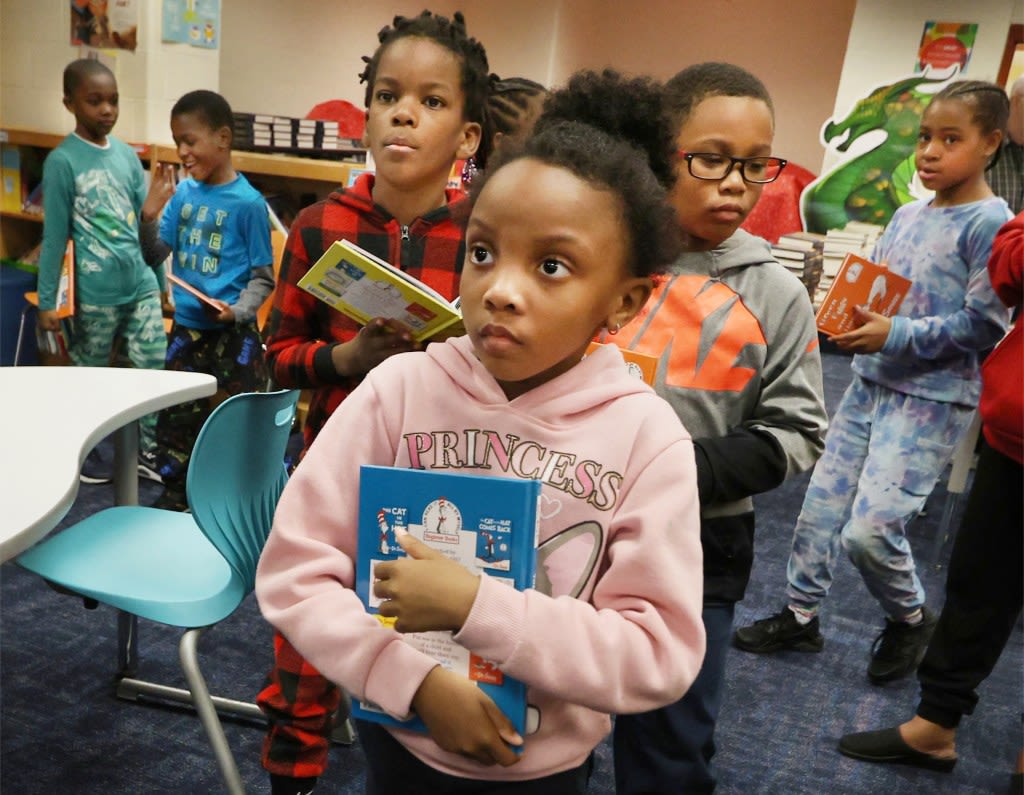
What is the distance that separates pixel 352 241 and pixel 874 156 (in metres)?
5.82

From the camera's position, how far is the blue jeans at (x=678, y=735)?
1401mm

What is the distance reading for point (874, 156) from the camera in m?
6.41

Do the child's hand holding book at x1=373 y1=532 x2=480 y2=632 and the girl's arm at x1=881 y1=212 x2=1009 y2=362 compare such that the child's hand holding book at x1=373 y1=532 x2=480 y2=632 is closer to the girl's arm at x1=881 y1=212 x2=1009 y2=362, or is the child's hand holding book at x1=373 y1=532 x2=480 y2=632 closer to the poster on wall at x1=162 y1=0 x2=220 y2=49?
the girl's arm at x1=881 y1=212 x2=1009 y2=362

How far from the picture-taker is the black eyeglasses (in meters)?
1.31

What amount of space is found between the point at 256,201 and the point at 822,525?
2150 mm

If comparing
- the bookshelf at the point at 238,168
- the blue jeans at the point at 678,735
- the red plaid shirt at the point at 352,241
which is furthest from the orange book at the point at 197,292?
the blue jeans at the point at 678,735

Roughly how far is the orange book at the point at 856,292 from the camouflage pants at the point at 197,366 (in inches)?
75.5

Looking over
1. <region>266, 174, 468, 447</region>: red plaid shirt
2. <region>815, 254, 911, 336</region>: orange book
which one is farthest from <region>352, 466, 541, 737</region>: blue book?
<region>815, 254, 911, 336</region>: orange book

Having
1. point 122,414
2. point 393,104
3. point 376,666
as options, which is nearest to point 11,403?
point 122,414

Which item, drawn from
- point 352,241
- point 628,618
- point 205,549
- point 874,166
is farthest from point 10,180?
point 874,166

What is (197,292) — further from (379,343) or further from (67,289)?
(379,343)

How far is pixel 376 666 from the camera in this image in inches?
33.9

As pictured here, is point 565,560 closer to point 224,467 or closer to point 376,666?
point 376,666

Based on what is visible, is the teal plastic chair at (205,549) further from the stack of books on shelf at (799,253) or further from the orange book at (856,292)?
the stack of books on shelf at (799,253)
